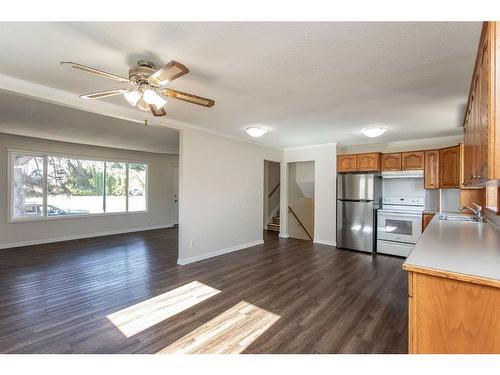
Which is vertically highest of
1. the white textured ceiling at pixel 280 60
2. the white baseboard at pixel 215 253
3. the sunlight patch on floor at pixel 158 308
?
the white textured ceiling at pixel 280 60

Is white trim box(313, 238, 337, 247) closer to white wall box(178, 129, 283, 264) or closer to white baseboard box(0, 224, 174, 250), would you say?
white wall box(178, 129, 283, 264)

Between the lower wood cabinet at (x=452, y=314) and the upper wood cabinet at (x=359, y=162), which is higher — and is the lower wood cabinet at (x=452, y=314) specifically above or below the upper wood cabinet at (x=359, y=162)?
below

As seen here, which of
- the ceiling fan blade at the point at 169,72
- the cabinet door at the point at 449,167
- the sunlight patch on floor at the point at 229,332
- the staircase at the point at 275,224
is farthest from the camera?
the staircase at the point at 275,224

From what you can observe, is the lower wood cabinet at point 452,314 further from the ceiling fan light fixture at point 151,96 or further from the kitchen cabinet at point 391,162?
the kitchen cabinet at point 391,162

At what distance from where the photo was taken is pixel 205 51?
1873 millimetres

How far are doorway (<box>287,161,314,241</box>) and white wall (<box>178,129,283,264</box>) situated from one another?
4.07ft

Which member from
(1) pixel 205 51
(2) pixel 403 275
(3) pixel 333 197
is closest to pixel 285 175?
(3) pixel 333 197

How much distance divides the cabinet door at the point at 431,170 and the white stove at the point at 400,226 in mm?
426

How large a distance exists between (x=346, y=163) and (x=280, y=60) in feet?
12.9

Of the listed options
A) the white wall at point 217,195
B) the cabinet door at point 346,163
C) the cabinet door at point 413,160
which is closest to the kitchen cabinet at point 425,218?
the cabinet door at point 413,160

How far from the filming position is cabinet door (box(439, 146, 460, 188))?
13.8 ft

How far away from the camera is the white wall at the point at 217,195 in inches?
162

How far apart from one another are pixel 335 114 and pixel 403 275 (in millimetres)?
2690
